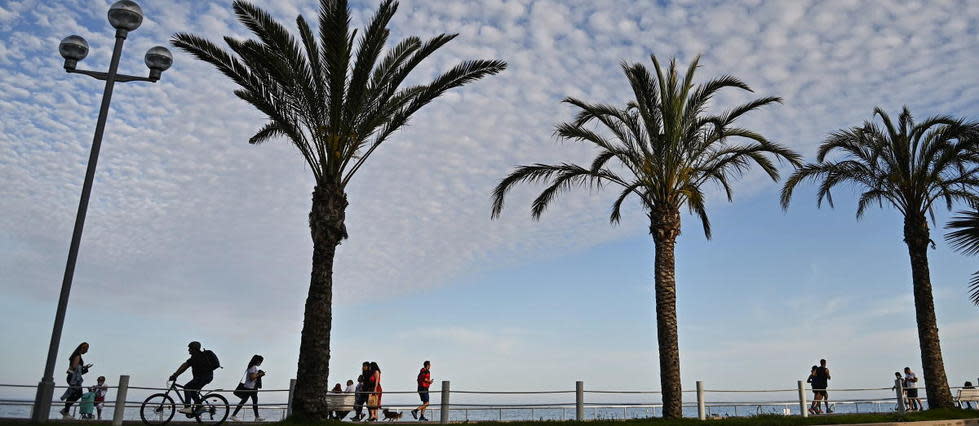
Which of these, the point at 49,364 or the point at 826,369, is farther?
the point at 826,369

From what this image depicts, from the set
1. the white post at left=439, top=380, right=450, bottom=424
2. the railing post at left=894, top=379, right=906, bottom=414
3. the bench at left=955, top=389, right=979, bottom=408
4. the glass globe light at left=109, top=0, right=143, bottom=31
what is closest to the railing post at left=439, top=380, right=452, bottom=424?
the white post at left=439, top=380, right=450, bottom=424

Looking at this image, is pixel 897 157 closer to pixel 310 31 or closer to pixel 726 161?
pixel 726 161

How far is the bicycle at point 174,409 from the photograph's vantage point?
44.3ft

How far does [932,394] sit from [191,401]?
19120 mm

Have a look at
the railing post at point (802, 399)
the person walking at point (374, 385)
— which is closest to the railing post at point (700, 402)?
the railing post at point (802, 399)

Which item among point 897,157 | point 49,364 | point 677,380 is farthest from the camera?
point 897,157

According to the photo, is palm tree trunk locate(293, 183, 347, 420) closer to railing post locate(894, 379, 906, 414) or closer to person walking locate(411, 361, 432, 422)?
person walking locate(411, 361, 432, 422)

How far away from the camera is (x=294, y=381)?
611 inches

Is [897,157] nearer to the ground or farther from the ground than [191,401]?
farther from the ground

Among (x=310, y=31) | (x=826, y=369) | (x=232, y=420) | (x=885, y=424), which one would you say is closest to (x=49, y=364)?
(x=232, y=420)

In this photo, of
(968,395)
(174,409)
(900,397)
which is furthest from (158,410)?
(968,395)

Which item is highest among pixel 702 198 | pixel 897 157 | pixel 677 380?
pixel 897 157

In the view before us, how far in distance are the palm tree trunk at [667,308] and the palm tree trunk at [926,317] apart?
802 centimetres

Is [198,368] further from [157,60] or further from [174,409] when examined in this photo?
[157,60]
